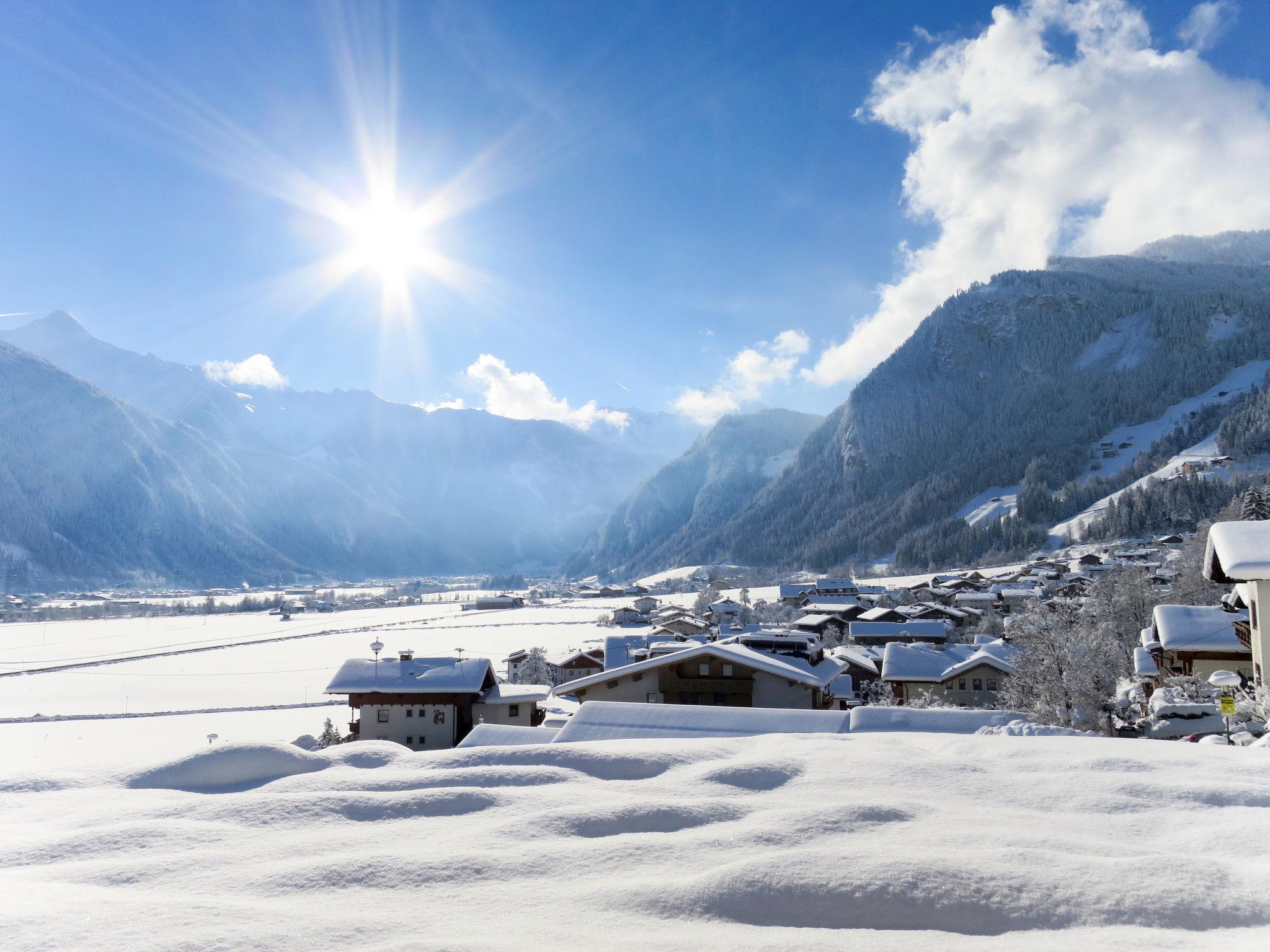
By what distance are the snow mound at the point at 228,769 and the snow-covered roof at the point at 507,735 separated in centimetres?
416

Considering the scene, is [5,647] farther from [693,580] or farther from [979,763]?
[693,580]

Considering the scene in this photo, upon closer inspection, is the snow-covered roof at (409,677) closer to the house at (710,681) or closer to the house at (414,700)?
the house at (414,700)

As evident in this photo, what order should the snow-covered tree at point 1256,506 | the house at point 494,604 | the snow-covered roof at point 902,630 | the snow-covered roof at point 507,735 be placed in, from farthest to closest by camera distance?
the house at point 494,604 → the snow-covered roof at point 902,630 → the snow-covered tree at point 1256,506 → the snow-covered roof at point 507,735

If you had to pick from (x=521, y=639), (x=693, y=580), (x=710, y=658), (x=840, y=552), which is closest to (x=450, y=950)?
(x=710, y=658)

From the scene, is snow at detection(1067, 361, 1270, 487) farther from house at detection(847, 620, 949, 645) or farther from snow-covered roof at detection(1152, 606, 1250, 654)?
snow-covered roof at detection(1152, 606, 1250, 654)

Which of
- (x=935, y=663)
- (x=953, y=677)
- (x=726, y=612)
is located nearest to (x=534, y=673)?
(x=935, y=663)

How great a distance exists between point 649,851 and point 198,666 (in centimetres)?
8124

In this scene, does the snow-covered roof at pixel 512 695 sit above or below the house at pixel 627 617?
above

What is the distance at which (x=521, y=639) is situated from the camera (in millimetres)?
85375

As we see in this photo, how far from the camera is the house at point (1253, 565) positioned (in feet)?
38.7

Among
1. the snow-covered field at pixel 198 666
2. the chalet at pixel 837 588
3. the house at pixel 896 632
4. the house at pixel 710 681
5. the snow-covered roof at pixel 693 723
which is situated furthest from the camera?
the chalet at pixel 837 588

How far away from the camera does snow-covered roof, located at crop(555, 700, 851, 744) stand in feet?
36.2

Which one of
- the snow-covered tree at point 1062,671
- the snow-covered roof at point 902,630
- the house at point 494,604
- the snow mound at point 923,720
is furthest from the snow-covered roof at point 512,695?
the house at point 494,604

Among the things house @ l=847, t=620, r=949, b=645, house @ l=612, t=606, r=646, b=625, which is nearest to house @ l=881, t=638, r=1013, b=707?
house @ l=847, t=620, r=949, b=645
